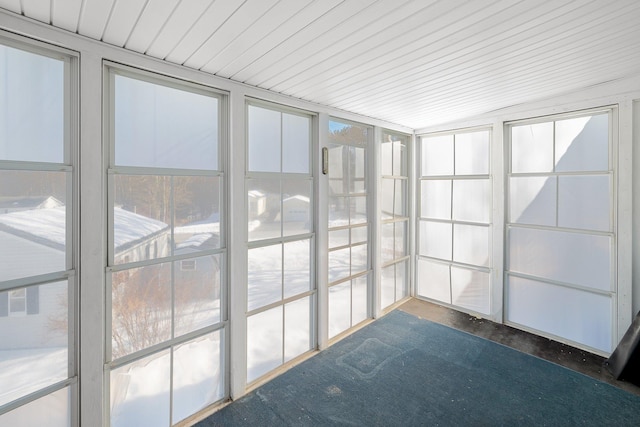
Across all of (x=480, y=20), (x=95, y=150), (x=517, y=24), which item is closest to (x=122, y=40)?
(x=95, y=150)

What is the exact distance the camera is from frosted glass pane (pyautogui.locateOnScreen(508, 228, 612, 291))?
2768 mm

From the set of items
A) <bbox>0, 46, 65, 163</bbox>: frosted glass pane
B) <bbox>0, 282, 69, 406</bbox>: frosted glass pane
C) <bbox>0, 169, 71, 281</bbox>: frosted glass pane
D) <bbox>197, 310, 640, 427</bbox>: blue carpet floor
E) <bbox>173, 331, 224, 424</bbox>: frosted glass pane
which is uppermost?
<bbox>0, 46, 65, 163</bbox>: frosted glass pane

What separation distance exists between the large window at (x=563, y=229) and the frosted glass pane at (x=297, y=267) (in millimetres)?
2420

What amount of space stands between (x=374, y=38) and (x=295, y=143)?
4.28 ft

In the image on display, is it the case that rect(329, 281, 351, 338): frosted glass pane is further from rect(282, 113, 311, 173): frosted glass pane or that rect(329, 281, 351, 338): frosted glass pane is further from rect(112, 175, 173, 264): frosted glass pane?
rect(112, 175, 173, 264): frosted glass pane

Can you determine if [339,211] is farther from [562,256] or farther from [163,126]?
[562,256]

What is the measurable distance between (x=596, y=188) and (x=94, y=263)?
4156 millimetres

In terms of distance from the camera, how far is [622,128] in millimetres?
2541

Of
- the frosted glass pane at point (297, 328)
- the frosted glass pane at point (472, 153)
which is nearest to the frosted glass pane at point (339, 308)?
the frosted glass pane at point (297, 328)

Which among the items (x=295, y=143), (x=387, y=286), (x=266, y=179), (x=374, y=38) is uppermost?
(x=374, y=38)

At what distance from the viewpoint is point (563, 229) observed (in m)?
2.97

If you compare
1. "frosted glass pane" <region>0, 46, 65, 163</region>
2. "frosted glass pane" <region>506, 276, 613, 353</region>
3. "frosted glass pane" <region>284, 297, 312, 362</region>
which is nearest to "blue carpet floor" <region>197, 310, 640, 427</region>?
"frosted glass pane" <region>284, 297, 312, 362</region>

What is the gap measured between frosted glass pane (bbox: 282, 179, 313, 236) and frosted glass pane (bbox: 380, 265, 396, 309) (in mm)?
1462

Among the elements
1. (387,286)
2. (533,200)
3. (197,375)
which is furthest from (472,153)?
(197,375)
